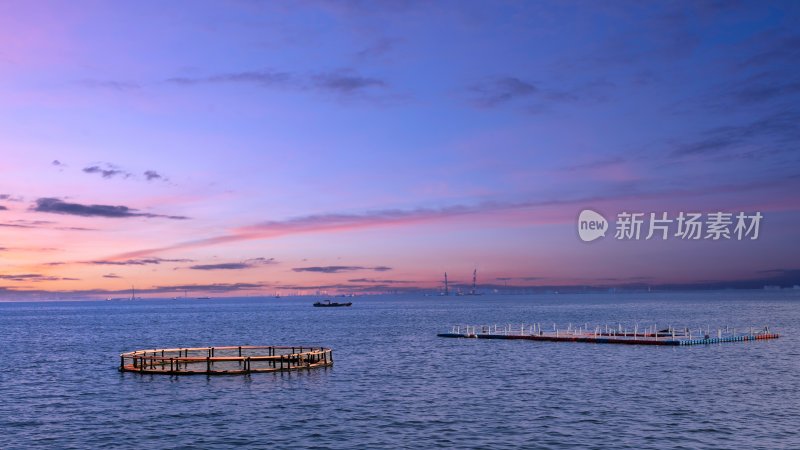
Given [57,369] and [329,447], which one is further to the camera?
[57,369]

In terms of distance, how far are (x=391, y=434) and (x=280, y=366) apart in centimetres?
3677

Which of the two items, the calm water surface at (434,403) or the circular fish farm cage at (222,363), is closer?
the calm water surface at (434,403)

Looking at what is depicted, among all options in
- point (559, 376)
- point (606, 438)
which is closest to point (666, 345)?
point (559, 376)

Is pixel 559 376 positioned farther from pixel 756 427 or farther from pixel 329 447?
pixel 329 447

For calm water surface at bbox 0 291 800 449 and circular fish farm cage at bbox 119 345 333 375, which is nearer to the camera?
calm water surface at bbox 0 291 800 449

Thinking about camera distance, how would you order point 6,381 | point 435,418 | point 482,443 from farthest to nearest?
point 6,381 → point 435,418 → point 482,443

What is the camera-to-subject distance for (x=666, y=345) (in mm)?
105500

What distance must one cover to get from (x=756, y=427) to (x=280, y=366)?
49.7 m

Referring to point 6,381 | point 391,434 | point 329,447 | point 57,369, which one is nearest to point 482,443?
point 391,434

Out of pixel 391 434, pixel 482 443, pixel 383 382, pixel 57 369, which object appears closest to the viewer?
pixel 482 443

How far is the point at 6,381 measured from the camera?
77938mm

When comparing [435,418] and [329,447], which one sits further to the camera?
[435,418]

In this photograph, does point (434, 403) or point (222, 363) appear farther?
point (222, 363)

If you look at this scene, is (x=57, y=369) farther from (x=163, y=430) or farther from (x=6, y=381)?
(x=163, y=430)
